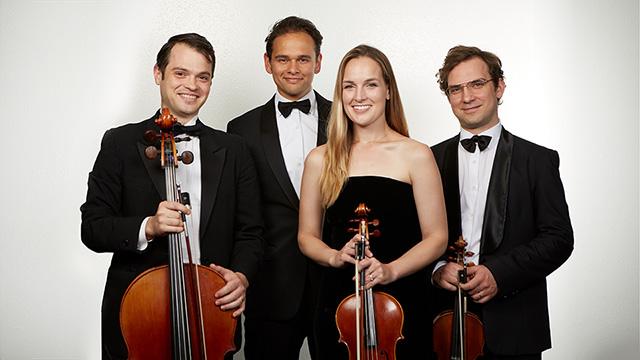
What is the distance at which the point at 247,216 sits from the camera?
3203mm

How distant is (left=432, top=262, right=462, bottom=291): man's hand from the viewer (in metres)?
3.15

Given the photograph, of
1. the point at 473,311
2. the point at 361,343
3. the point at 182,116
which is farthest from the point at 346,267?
the point at 182,116

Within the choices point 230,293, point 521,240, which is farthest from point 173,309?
point 521,240

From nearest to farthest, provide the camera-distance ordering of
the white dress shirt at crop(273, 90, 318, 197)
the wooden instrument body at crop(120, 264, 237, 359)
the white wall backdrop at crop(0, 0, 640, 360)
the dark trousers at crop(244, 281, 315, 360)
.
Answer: the wooden instrument body at crop(120, 264, 237, 359) → the dark trousers at crop(244, 281, 315, 360) → the white dress shirt at crop(273, 90, 318, 197) → the white wall backdrop at crop(0, 0, 640, 360)

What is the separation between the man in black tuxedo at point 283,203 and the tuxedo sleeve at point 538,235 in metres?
0.77

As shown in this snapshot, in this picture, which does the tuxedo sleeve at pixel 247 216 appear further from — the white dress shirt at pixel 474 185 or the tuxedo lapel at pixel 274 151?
the white dress shirt at pixel 474 185

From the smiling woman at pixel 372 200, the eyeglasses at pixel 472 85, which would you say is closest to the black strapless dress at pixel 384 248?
the smiling woman at pixel 372 200

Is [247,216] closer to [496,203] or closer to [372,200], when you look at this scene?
[372,200]

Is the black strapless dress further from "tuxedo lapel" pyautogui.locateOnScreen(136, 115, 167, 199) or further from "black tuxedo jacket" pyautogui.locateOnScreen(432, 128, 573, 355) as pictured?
"tuxedo lapel" pyautogui.locateOnScreen(136, 115, 167, 199)

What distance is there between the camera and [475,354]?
3174 mm

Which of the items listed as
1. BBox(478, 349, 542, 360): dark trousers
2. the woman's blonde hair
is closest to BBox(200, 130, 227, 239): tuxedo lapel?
the woman's blonde hair

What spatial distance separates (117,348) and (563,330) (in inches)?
106

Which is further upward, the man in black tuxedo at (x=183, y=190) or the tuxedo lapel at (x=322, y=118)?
the tuxedo lapel at (x=322, y=118)

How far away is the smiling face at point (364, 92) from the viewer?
307 cm
